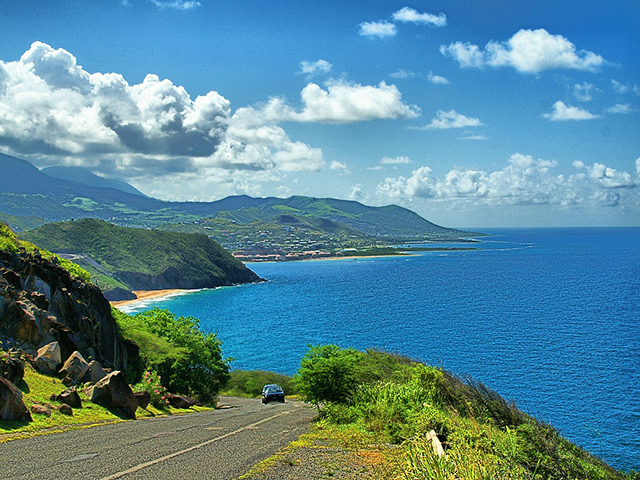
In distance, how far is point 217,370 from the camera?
3238cm

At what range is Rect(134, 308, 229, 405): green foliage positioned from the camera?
2947 cm

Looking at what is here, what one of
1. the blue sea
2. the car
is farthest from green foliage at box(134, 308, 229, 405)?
the blue sea

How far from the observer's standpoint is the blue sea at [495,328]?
140 ft

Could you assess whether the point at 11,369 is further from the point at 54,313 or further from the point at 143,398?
the point at 54,313

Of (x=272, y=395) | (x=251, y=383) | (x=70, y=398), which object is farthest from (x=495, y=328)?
(x=70, y=398)

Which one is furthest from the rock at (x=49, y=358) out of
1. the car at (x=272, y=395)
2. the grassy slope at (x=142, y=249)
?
the grassy slope at (x=142, y=249)

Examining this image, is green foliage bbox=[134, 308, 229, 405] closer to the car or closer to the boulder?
the car

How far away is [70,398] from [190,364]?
16.5 meters

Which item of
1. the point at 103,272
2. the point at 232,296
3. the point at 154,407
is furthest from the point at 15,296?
the point at 103,272

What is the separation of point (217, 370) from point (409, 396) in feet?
66.7

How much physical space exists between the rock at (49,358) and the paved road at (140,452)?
3.68 meters

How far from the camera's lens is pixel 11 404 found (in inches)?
465

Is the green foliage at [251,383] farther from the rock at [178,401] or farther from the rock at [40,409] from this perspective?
the rock at [40,409]

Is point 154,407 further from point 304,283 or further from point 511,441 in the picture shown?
point 304,283
